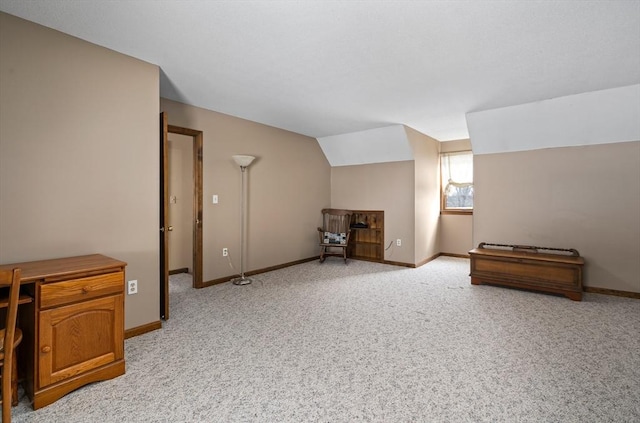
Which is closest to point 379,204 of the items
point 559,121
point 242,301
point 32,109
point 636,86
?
point 559,121

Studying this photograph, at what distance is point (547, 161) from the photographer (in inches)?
168

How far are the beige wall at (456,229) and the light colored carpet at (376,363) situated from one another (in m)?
2.41

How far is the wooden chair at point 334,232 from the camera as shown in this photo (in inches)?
221

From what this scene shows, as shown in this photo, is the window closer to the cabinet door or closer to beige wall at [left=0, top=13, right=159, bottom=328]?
beige wall at [left=0, top=13, right=159, bottom=328]

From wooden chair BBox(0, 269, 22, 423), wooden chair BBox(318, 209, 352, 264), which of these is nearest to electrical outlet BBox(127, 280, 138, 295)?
wooden chair BBox(0, 269, 22, 423)

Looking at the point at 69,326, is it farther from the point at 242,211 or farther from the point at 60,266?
the point at 242,211

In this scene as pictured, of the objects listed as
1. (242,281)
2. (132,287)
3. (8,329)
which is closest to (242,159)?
(242,281)

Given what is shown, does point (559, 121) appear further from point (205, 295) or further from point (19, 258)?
point (19, 258)

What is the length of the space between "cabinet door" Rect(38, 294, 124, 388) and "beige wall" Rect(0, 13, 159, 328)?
632mm

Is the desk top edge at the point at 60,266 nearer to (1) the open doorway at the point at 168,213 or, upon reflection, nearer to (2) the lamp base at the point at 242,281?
(1) the open doorway at the point at 168,213

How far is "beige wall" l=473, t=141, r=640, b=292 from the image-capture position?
12.4 ft

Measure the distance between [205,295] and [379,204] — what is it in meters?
3.40

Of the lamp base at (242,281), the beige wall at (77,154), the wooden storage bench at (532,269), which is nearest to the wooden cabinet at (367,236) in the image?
the wooden storage bench at (532,269)

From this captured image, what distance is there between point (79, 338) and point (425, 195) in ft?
17.2
